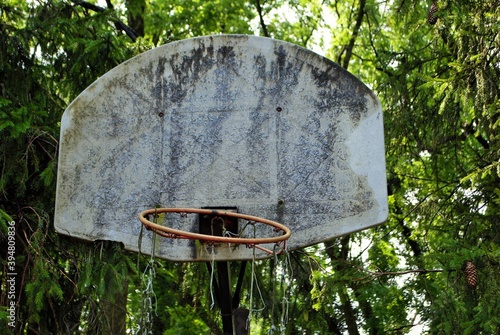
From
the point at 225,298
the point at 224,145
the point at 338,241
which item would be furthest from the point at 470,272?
the point at 338,241

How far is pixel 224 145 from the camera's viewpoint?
684 centimetres

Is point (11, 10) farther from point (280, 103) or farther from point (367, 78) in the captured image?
point (367, 78)

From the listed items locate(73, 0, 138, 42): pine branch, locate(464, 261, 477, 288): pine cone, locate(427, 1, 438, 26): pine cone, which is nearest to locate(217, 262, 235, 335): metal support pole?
locate(464, 261, 477, 288): pine cone

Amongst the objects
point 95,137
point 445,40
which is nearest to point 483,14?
point 445,40

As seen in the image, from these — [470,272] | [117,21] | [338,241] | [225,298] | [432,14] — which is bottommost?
[225,298]

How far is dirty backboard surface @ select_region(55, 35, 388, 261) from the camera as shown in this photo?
21.6 feet

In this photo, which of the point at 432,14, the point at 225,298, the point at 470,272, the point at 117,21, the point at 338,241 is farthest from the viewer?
the point at 338,241

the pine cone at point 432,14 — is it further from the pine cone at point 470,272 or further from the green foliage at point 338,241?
the pine cone at point 470,272

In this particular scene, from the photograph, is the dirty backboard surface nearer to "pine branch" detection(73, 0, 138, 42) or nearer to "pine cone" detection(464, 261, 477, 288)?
"pine cone" detection(464, 261, 477, 288)

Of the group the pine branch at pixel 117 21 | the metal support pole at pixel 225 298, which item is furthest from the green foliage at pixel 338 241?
the metal support pole at pixel 225 298

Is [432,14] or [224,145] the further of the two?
[432,14]

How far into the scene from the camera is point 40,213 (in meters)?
8.57

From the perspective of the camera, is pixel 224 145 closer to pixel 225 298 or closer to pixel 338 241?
pixel 225 298

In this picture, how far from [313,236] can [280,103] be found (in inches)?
42.6
